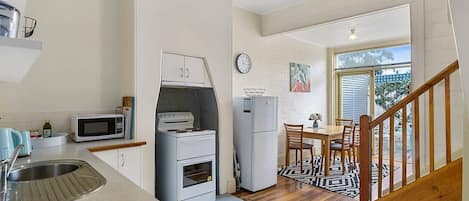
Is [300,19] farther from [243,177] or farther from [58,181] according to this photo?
[58,181]

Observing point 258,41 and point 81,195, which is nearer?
point 81,195

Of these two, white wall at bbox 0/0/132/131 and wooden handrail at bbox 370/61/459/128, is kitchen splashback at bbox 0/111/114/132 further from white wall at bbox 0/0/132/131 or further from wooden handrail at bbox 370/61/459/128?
wooden handrail at bbox 370/61/459/128

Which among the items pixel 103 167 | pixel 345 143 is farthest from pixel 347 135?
pixel 103 167

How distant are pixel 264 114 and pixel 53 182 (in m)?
2.82

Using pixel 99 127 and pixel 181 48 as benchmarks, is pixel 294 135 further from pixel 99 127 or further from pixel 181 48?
pixel 99 127

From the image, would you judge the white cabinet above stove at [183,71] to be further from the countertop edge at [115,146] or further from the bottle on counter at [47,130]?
the bottle on counter at [47,130]

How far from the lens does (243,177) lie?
3.80 meters

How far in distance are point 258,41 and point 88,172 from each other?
3.86 meters

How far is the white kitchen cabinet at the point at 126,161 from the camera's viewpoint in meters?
2.45

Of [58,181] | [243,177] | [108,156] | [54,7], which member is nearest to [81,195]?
[58,181]

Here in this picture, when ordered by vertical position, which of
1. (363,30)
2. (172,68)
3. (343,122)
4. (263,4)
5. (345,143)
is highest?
(263,4)

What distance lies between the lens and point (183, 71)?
318 centimetres

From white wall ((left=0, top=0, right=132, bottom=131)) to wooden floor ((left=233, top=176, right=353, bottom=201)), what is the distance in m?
2.07

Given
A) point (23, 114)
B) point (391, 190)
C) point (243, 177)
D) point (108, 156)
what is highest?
point (23, 114)
